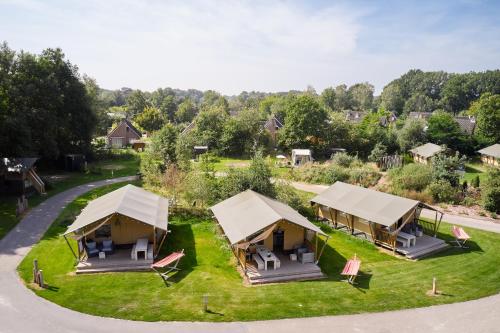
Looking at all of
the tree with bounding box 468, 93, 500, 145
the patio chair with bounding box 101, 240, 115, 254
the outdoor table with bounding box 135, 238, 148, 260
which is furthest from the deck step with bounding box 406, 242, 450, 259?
the tree with bounding box 468, 93, 500, 145

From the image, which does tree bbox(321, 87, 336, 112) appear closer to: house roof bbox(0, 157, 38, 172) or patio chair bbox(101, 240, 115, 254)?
house roof bbox(0, 157, 38, 172)

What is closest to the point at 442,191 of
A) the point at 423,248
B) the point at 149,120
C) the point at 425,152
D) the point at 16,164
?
the point at 423,248

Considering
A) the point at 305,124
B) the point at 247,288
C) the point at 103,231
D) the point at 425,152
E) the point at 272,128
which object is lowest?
the point at 247,288

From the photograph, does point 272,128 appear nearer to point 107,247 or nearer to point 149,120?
point 149,120

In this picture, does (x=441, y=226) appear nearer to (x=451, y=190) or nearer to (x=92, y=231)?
(x=451, y=190)

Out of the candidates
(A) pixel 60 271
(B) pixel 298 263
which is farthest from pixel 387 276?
(A) pixel 60 271
